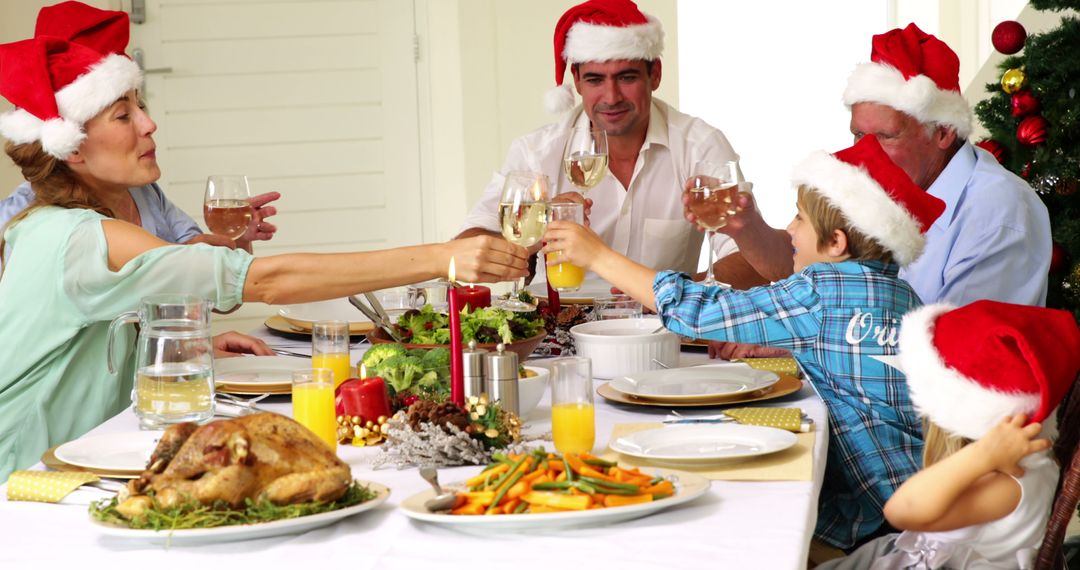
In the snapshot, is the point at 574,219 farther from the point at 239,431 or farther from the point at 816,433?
the point at 239,431

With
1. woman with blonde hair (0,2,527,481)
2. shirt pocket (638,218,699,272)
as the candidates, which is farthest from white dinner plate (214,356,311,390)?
shirt pocket (638,218,699,272)

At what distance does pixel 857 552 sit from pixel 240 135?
450cm

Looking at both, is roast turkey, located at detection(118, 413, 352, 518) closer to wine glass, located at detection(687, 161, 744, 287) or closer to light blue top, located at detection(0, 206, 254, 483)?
light blue top, located at detection(0, 206, 254, 483)

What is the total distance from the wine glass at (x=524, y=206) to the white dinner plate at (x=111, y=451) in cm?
72

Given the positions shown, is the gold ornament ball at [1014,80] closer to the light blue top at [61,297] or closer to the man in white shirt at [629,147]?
the man in white shirt at [629,147]

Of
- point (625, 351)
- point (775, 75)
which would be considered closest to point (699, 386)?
point (625, 351)

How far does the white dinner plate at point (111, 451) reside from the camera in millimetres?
1533

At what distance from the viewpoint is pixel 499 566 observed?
1194mm

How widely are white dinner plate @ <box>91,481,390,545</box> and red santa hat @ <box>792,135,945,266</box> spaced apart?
1.19m

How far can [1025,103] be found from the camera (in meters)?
3.68

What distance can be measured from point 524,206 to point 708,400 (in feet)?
1.55

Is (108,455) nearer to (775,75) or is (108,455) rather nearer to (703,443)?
(703,443)

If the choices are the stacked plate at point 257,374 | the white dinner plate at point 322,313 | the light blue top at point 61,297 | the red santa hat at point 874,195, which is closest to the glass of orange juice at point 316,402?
the stacked plate at point 257,374

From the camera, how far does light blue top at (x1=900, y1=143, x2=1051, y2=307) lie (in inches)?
116
